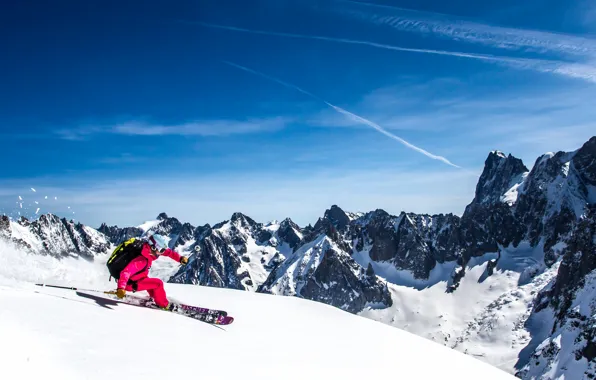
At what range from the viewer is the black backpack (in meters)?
12.7

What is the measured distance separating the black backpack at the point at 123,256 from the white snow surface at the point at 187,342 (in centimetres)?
109

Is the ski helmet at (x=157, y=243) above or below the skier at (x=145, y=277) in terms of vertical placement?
above

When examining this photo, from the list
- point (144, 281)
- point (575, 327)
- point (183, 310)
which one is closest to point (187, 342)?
point (183, 310)

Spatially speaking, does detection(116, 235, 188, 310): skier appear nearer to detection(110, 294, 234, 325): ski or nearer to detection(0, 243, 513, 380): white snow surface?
detection(110, 294, 234, 325): ski

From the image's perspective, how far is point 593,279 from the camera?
405ft

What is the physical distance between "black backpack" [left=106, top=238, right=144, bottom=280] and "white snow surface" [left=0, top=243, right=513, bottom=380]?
42.8 inches

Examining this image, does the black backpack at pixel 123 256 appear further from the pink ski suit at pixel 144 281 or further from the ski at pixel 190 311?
the ski at pixel 190 311

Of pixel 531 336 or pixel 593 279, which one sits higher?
pixel 593 279

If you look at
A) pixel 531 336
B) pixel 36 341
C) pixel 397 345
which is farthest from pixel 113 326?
pixel 531 336

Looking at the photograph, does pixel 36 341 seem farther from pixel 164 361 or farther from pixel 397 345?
pixel 397 345

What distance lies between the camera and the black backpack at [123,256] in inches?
501

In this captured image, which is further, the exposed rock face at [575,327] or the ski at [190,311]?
the exposed rock face at [575,327]

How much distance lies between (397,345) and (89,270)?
12.9 meters

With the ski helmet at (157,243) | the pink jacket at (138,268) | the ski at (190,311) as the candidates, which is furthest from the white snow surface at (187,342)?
the ski helmet at (157,243)
